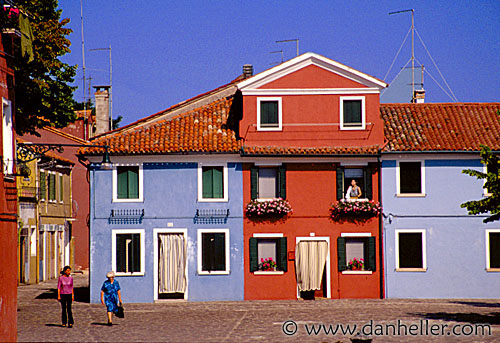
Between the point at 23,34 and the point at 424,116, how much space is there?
20.1m

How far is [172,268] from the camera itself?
3219cm

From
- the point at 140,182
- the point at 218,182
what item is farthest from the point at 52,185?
the point at 218,182

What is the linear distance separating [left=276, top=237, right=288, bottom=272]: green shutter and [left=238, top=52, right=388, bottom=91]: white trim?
6.15 meters

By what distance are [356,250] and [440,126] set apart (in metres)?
6.37

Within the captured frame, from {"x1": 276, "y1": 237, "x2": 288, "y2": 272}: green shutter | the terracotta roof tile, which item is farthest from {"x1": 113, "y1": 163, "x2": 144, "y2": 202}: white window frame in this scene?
the terracotta roof tile

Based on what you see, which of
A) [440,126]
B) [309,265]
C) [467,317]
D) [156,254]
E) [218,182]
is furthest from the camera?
[440,126]

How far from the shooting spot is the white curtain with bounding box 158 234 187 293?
105ft

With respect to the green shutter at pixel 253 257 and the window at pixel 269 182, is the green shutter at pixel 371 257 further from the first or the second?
the green shutter at pixel 253 257

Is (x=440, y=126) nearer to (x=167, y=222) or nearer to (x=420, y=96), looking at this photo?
(x=420, y=96)

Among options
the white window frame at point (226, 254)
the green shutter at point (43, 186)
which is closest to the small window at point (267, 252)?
the white window frame at point (226, 254)

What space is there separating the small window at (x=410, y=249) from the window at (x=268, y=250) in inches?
176

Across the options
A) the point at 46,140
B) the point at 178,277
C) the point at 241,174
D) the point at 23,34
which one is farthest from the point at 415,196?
the point at 46,140

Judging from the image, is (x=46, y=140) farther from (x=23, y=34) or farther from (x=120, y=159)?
(x=23, y=34)

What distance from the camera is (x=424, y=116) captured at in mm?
35594
